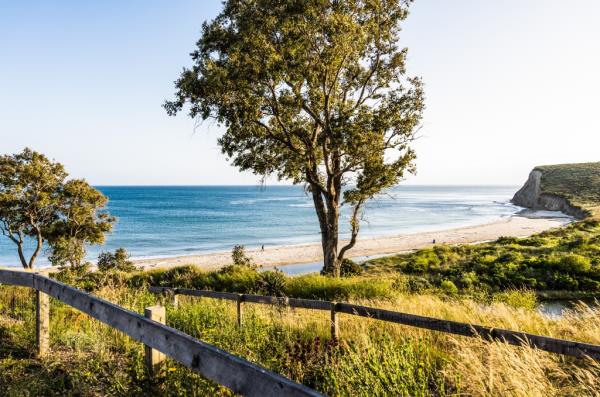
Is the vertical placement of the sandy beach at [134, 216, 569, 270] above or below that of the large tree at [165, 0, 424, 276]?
below

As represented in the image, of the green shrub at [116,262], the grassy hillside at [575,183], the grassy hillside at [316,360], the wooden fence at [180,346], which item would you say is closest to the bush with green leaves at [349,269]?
the green shrub at [116,262]

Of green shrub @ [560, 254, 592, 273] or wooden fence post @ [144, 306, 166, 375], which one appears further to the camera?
green shrub @ [560, 254, 592, 273]

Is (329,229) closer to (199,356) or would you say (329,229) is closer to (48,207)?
(199,356)

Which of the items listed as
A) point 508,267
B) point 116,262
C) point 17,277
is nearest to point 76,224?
point 116,262

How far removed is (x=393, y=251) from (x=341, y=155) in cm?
2932

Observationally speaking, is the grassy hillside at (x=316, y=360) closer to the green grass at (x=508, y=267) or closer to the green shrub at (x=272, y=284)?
the green shrub at (x=272, y=284)

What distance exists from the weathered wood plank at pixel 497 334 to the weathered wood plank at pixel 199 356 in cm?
368

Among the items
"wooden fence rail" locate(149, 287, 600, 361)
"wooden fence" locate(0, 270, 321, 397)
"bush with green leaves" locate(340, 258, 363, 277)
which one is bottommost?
"bush with green leaves" locate(340, 258, 363, 277)

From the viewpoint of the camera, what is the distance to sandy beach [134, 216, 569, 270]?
43.3 meters

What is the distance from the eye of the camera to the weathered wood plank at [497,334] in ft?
15.6

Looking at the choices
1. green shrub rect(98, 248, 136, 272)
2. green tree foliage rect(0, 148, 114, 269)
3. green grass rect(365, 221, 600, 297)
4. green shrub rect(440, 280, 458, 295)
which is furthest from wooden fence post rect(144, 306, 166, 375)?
green tree foliage rect(0, 148, 114, 269)

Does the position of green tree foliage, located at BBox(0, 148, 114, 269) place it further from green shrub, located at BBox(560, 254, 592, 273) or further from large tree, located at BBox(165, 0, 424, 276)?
green shrub, located at BBox(560, 254, 592, 273)

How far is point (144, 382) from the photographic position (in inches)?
179

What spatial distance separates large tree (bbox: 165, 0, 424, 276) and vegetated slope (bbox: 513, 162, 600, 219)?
193 feet
